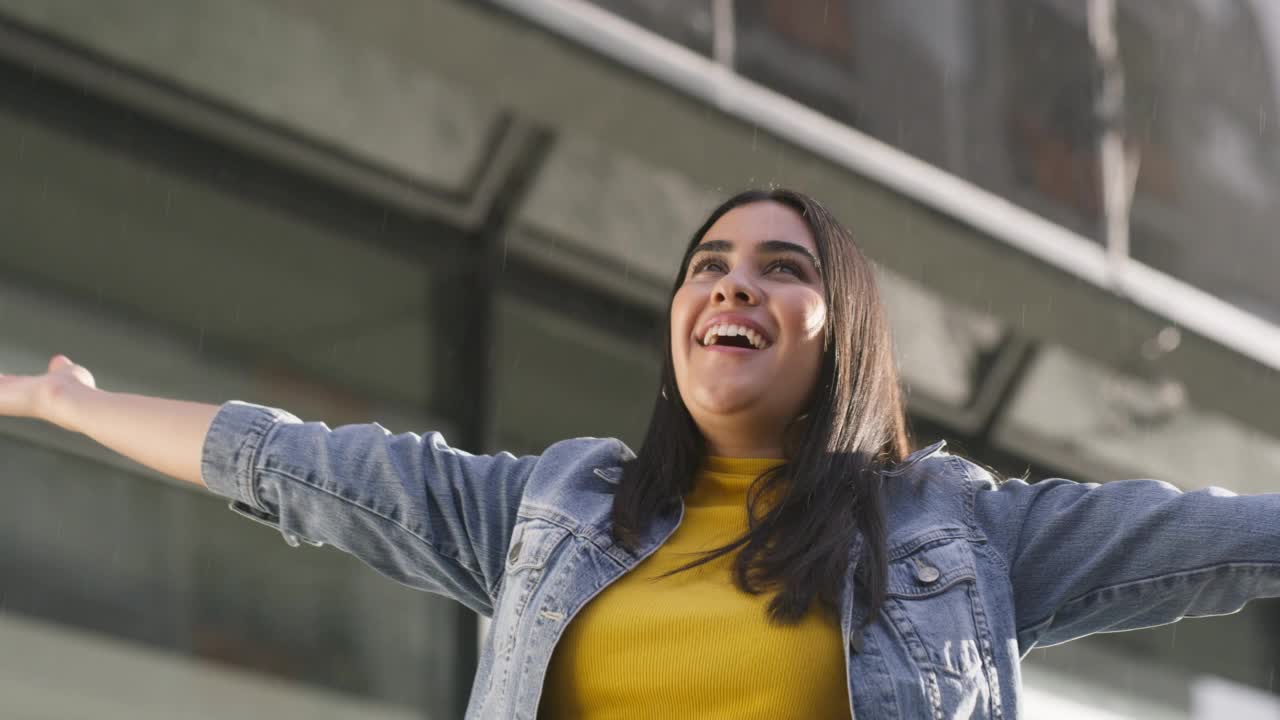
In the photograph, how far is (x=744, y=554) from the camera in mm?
2414

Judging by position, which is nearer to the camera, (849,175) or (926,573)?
(926,573)

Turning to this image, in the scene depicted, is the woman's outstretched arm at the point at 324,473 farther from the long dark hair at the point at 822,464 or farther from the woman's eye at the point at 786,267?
the woman's eye at the point at 786,267

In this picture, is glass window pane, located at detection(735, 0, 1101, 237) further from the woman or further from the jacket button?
the jacket button

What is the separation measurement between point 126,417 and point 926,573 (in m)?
1.13

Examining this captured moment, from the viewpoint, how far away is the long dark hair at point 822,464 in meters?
2.35

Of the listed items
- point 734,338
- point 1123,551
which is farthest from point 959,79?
point 1123,551

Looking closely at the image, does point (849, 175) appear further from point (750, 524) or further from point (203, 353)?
point (750, 524)

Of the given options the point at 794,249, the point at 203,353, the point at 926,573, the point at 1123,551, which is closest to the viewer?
the point at 1123,551

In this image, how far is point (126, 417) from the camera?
8.09ft

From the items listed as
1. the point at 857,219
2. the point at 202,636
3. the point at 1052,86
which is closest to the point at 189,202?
the point at 202,636

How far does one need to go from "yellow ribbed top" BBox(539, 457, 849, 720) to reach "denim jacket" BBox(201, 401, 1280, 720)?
3cm

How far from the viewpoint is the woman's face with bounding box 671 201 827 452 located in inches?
103

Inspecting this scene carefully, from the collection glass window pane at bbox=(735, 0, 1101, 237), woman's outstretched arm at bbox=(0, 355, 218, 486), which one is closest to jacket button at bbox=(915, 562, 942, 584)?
woman's outstretched arm at bbox=(0, 355, 218, 486)

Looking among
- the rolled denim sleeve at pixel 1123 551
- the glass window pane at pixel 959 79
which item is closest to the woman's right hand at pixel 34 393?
the rolled denim sleeve at pixel 1123 551
